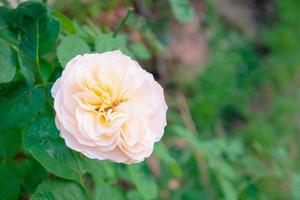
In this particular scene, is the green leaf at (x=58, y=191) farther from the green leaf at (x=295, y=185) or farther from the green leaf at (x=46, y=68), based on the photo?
the green leaf at (x=295, y=185)

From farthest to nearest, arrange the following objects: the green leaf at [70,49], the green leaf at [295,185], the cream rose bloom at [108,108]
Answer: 1. the green leaf at [295,185]
2. the green leaf at [70,49]
3. the cream rose bloom at [108,108]

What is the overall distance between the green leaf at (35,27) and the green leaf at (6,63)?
0.09 feet

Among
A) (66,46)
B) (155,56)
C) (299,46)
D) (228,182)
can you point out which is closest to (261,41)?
(299,46)

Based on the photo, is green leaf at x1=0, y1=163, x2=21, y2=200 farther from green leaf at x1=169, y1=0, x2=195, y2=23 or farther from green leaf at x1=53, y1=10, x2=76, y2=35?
green leaf at x1=169, y1=0, x2=195, y2=23

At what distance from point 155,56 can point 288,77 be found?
0.88 m

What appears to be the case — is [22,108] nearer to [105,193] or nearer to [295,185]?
[105,193]

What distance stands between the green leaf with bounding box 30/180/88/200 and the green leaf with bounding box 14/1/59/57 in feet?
0.63

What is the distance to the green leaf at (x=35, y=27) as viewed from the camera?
31.5 inches

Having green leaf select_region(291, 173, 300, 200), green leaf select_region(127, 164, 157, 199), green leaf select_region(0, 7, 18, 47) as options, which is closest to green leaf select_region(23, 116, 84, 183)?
green leaf select_region(0, 7, 18, 47)

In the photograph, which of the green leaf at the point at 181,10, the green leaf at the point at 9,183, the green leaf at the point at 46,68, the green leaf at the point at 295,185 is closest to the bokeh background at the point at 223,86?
the green leaf at the point at 295,185

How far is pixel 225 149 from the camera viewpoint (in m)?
1.66

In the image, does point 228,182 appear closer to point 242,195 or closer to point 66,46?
point 242,195

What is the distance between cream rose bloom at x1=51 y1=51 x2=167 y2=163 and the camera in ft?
2.25

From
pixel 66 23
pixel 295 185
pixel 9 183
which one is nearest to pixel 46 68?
pixel 66 23
